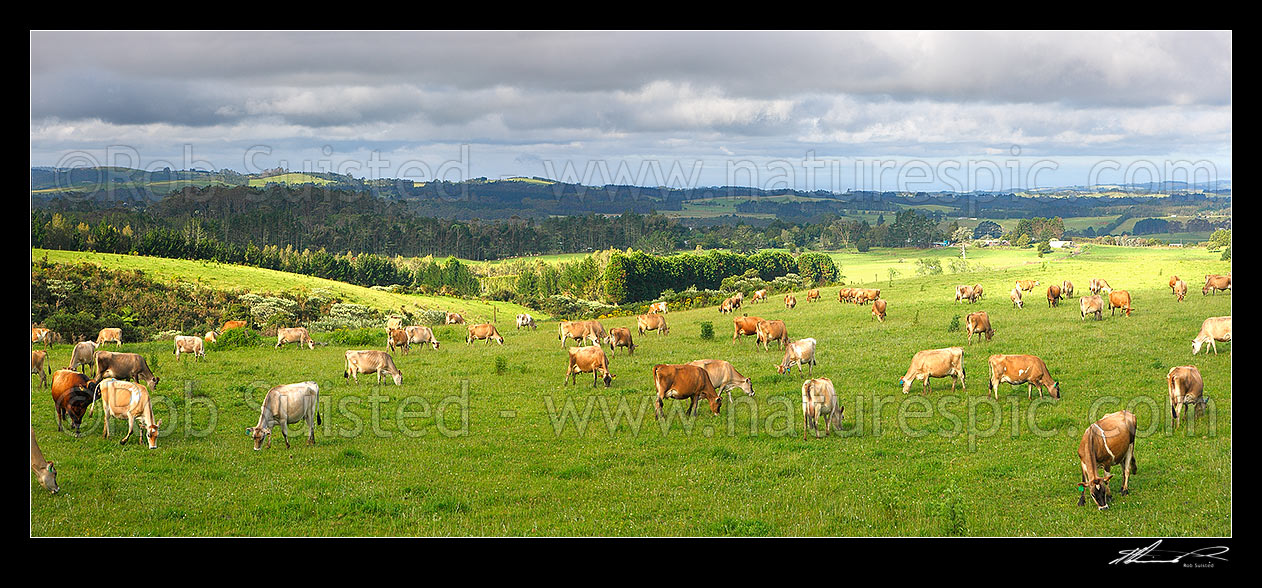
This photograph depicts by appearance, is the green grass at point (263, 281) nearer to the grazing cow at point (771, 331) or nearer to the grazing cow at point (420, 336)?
the grazing cow at point (420, 336)

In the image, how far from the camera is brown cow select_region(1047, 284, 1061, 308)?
33150 mm

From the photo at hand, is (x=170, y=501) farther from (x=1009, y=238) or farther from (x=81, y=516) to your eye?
(x=1009, y=238)

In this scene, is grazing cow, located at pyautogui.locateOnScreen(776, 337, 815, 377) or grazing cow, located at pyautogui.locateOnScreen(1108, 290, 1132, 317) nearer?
grazing cow, located at pyautogui.locateOnScreen(776, 337, 815, 377)

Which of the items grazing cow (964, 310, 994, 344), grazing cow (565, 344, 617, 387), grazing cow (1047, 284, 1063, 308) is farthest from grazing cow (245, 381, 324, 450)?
grazing cow (1047, 284, 1063, 308)

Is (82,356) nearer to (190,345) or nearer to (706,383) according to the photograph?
(190,345)

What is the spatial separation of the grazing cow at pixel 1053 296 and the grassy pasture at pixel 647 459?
8.00m

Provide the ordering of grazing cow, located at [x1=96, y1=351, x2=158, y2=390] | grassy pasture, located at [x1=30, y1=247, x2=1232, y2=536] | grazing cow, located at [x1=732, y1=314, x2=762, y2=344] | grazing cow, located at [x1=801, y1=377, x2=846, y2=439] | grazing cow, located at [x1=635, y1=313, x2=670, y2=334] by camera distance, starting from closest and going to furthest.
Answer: grassy pasture, located at [x1=30, y1=247, x2=1232, y2=536] → grazing cow, located at [x1=801, y1=377, x2=846, y2=439] → grazing cow, located at [x1=96, y1=351, x2=158, y2=390] → grazing cow, located at [x1=732, y1=314, x2=762, y2=344] → grazing cow, located at [x1=635, y1=313, x2=670, y2=334]

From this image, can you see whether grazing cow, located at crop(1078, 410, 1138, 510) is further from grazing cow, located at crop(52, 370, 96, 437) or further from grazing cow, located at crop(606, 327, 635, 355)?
grazing cow, located at crop(52, 370, 96, 437)

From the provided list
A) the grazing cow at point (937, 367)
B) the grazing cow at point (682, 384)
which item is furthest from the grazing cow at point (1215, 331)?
the grazing cow at point (682, 384)

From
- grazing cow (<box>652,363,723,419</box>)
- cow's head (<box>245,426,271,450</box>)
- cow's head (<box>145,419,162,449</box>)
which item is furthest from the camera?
grazing cow (<box>652,363,723,419</box>)

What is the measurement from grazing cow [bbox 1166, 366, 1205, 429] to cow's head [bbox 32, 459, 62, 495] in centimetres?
1962

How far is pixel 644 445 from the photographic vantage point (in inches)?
Result: 608

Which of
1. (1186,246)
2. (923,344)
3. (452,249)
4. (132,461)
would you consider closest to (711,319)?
(923,344)

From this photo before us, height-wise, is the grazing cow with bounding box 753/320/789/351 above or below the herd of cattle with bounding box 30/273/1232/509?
above
